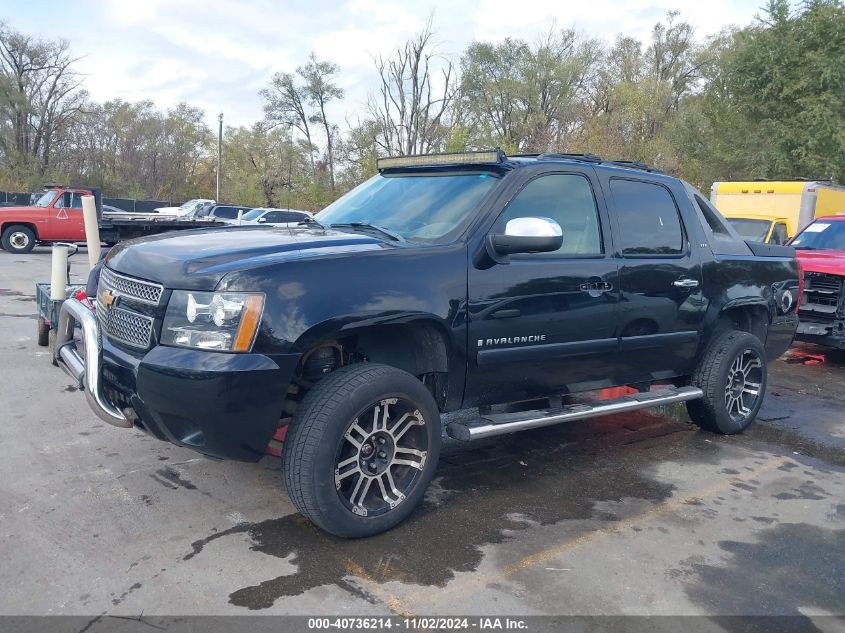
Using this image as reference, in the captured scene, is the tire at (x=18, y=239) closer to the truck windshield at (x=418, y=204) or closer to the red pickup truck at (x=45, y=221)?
the red pickup truck at (x=45, y=221)

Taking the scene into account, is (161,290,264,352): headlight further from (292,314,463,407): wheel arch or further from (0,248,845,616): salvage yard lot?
(0,248,845,616): salvage yard lot

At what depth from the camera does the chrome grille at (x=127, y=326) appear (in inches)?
134

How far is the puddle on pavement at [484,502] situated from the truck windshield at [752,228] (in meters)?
8.47

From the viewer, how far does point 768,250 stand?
598 cm

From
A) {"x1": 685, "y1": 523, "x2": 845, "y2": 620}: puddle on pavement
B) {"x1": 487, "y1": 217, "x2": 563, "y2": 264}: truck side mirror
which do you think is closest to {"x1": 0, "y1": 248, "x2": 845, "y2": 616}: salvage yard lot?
{"x1": 685, "y1": 523, "x2": 845, "y2": 620}: puddle on pavement

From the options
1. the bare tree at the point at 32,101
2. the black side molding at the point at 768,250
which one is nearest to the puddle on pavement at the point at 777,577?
the black side molding at the point at 768,250

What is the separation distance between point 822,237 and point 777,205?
398 cm

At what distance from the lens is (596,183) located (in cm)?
469

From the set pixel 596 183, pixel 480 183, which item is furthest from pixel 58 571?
pixel 596 183

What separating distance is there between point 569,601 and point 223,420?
167 cm

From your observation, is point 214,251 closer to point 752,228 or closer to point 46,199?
point 752,228

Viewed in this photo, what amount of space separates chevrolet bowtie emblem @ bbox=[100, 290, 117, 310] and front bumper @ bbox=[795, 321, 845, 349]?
7873 millimetres

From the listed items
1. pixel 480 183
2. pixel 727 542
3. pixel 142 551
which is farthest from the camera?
pixel 480 183

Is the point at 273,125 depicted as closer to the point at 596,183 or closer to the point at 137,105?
the point at 137,105
